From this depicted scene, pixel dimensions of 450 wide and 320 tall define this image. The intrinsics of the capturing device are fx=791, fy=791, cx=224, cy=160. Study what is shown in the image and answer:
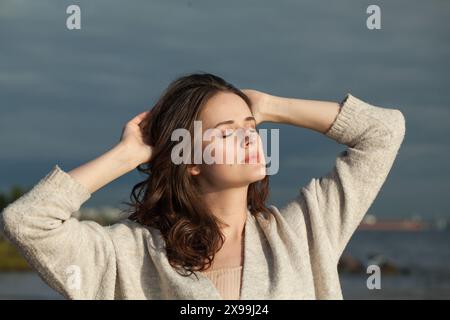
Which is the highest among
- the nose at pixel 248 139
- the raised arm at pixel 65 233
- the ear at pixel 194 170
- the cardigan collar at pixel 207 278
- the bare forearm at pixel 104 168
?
the nose at pixel 248 139

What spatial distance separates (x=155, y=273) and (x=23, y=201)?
59 centimetres

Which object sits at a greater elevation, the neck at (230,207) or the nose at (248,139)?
the nose at (248,139)

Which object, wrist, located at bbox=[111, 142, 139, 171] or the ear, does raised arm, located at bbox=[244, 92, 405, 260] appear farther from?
wrist, located at bbox=[111, 142, 139, 171]

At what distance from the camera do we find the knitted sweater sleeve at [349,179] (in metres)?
3.10

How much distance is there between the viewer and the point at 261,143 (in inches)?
116

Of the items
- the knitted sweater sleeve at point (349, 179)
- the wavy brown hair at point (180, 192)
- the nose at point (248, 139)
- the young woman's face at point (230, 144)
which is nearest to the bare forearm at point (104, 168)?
the wavy brown hair at point (180, 192)

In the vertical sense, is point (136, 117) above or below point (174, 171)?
above

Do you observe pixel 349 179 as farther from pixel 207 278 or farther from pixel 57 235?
pixel 57 235

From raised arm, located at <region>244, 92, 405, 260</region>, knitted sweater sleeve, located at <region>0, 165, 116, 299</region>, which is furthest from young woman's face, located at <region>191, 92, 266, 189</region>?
knitted sweater sleeve, located at <region>0, 165, 116, 299</region>

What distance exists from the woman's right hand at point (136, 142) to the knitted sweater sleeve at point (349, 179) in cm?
60

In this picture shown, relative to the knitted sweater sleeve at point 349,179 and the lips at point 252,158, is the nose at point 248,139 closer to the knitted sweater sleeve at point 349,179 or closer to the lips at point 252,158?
the lips at point 252,158

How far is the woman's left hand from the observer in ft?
10.6
